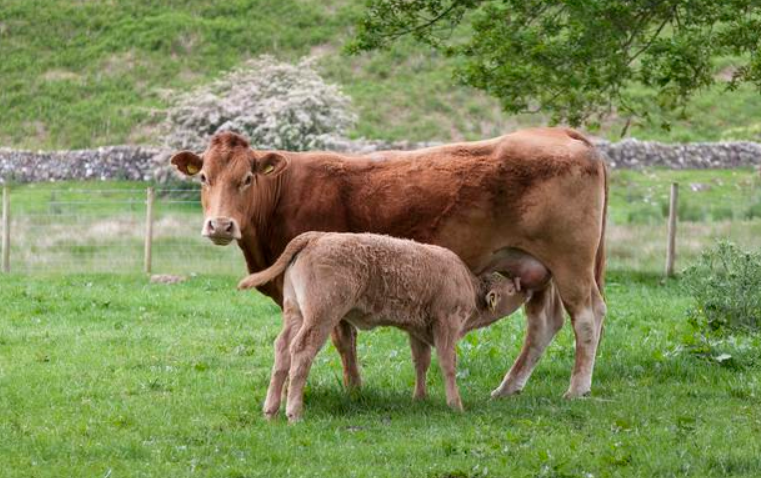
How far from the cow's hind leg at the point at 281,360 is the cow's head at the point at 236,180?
976mm

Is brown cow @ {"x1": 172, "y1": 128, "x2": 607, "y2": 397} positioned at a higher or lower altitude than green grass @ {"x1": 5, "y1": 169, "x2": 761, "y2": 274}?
higher

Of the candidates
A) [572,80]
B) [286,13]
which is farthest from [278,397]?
[286,13]

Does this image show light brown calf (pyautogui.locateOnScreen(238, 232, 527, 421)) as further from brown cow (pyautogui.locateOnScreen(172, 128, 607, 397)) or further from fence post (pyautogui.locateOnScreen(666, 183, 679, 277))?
fence post (pyautogui.locateOnScreen(666, 183, 679, 277))

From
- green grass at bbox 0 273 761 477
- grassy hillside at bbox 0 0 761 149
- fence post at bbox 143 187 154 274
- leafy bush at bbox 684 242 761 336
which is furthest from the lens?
grassy hillside at bbox 0 0 761 149

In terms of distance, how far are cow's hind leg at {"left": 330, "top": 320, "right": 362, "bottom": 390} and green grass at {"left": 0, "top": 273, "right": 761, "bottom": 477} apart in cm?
18

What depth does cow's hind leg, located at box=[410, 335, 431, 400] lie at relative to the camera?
10.9m

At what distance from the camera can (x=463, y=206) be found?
1138cm

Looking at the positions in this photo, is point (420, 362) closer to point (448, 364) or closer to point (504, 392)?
point (448, 364)

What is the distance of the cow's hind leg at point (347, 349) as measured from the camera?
11.3 m

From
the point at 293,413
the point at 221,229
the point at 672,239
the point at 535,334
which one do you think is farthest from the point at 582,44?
the point at 672,239

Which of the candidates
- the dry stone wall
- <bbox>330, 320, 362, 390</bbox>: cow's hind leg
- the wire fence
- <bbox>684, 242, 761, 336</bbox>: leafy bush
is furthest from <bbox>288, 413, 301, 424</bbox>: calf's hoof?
the dry stone wall

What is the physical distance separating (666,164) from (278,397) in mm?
31155

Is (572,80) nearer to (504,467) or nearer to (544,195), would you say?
(544,195)

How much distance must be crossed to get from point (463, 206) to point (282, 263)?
2.09m
